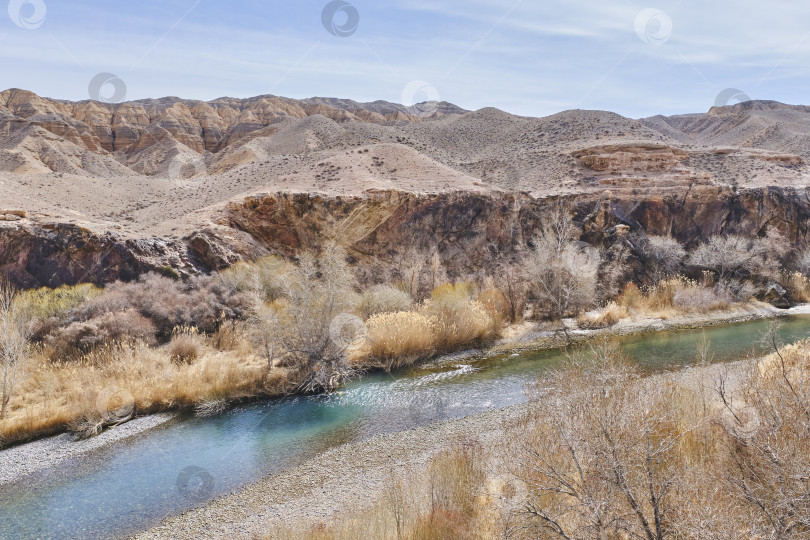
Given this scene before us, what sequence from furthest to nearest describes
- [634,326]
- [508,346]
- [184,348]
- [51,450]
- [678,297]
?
[678,297] → [634,326] → [508,346] → [184,348] → [51,450]

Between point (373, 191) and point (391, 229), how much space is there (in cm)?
240

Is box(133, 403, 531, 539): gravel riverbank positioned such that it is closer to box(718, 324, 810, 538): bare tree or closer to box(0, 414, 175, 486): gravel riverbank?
box(0, 414, 175, 486): gravel riverbank

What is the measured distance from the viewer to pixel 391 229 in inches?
1009

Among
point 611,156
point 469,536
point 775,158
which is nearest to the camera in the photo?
point 469,536

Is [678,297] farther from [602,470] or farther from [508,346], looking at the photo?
[602,470]

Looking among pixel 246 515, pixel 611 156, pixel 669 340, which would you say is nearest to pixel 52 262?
pixel 246 515

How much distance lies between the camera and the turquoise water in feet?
25.1

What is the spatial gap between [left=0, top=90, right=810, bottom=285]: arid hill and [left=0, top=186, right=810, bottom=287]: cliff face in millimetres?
69

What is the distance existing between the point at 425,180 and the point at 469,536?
86.3 feet

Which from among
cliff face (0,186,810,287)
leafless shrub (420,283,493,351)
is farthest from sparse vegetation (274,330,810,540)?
cliff face (0,186,810,287)

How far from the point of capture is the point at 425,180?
1184 inches

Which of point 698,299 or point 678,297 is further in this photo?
point 678,297

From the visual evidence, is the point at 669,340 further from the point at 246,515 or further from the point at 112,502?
the point at 112,502

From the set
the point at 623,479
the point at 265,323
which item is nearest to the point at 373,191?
the point at 265,323
